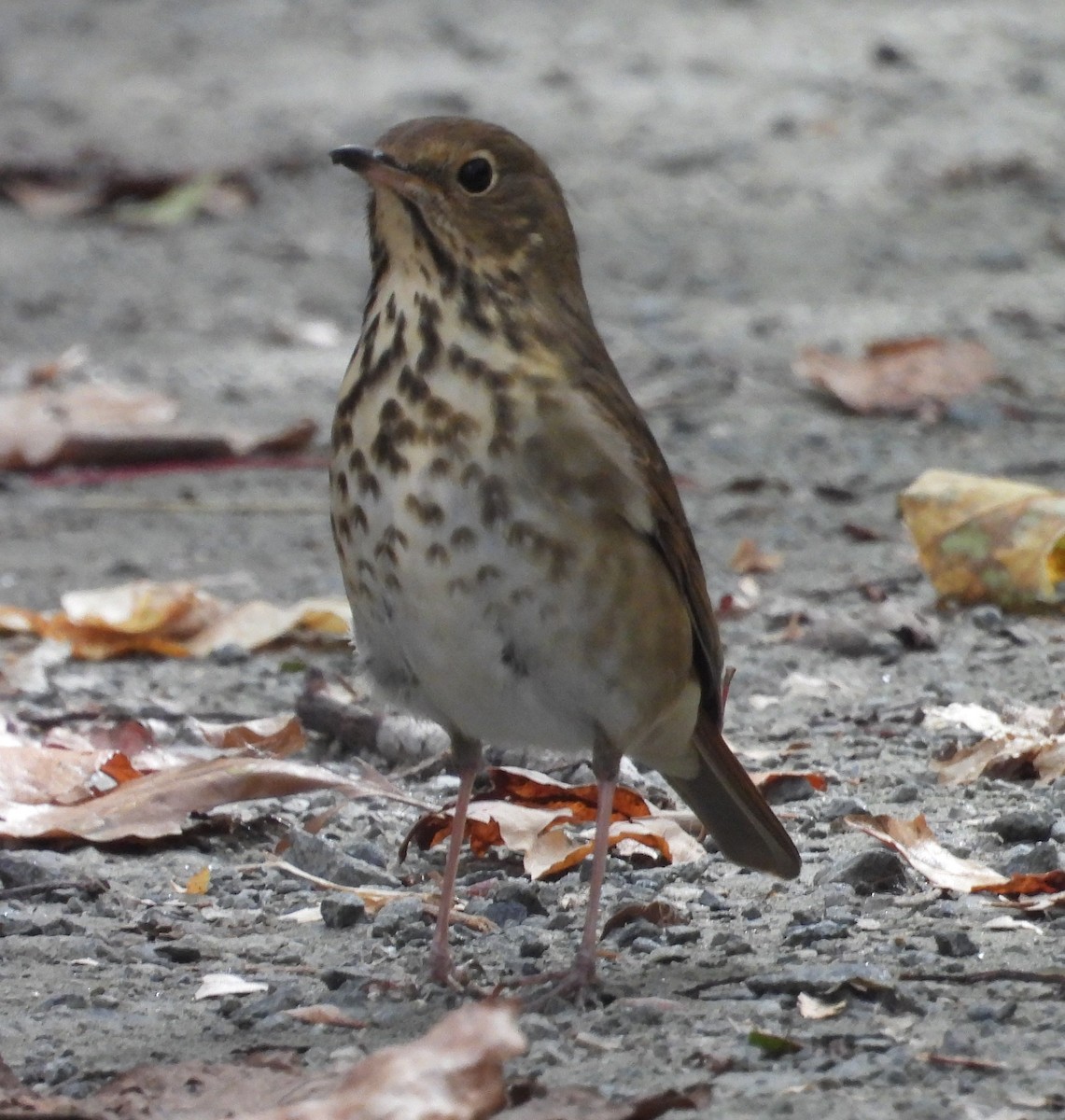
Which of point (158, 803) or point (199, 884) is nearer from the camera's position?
point (199, 884)

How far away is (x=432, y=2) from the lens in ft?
45.5

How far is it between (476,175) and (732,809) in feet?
3.99

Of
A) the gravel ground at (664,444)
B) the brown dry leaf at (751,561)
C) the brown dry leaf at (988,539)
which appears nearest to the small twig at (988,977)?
the gravel ground at (664,444)

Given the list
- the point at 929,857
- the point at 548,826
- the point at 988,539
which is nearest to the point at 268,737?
the point at 548,826

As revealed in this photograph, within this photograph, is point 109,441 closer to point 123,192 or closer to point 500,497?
point 123,192

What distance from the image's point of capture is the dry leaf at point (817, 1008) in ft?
11.3

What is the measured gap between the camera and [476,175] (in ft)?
13.1

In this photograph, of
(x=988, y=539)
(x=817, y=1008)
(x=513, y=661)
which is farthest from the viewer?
(x=988, y=539)

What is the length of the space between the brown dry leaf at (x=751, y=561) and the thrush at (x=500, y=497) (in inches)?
97.2

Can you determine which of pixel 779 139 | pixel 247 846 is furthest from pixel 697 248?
pixel 247 846

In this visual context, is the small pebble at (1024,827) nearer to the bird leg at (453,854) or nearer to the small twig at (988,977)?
the small twig at (988,977)

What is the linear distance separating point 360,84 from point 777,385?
498 cm

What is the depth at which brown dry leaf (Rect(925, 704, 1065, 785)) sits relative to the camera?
15.3ft

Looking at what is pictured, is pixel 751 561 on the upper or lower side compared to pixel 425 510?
lower
